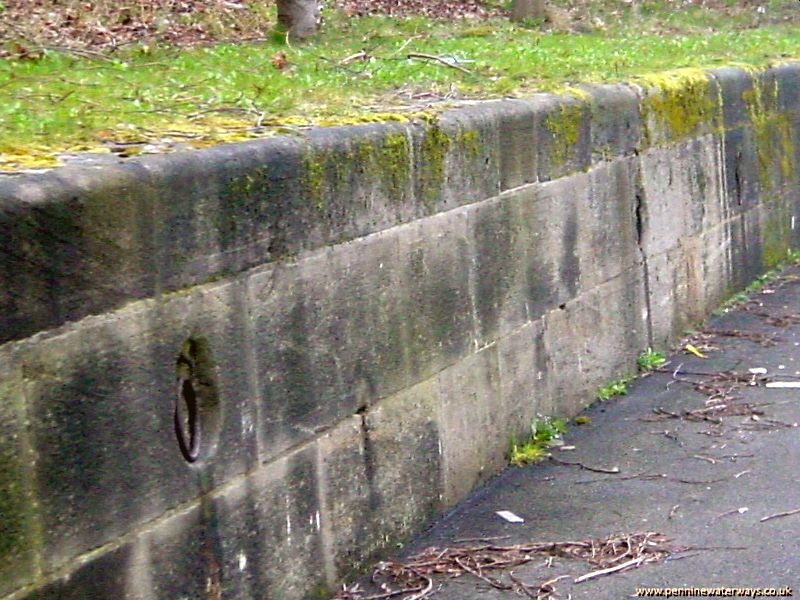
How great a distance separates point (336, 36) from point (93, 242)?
1002 centimetres

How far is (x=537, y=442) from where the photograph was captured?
23.4 ft

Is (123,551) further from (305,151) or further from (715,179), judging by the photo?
(715,179)

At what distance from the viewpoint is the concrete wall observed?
3.82 meters

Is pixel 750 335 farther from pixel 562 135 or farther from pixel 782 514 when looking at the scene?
pixel 782 514

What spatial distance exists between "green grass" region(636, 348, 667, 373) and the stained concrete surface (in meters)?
A: 0.13

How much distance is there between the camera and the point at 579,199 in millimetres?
7746

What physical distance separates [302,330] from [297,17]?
8114 mm

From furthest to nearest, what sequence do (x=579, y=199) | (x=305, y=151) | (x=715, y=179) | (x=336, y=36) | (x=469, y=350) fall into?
1. (x=336, y=36)
2. (x=715, y=179)
3. (x=579, y=199)
4. (x=469, y=350)
5. (x=305, y=151)

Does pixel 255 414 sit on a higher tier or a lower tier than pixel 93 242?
lower

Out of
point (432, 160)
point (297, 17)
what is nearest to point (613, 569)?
point (432, 160)

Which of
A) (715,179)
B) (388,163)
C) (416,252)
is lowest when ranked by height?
(715,179)

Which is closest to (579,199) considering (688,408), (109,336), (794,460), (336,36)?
(688,408)

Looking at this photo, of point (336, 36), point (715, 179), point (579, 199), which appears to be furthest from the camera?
point (336, 36)

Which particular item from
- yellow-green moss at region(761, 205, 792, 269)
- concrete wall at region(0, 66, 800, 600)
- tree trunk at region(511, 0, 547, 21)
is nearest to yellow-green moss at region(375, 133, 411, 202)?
concrete wall at region(0, 66, 800, 600)
